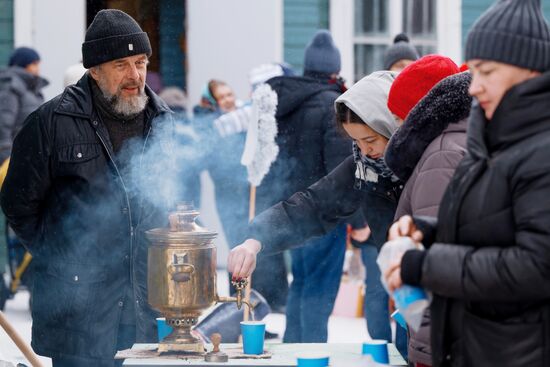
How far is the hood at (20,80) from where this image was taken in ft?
31.0

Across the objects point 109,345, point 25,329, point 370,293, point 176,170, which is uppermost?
point 176,170

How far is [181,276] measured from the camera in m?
4.16

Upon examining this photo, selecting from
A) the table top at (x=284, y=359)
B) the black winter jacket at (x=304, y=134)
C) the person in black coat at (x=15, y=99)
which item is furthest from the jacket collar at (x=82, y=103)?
the person in black coat at (x=15, y=99)

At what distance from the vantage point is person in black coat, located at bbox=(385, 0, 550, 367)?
9.39 ft

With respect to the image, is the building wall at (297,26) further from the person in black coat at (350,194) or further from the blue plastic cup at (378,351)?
the blue plastic cup at (378,351)

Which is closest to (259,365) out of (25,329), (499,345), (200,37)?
(499,345)

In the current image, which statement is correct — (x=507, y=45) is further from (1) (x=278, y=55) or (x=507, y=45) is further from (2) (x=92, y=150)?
(1) (x=278, y=55)

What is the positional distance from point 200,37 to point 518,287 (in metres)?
8.62

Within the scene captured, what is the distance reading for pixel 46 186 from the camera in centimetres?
473

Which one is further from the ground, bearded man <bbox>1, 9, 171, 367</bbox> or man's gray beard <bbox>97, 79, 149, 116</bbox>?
man's gray beard <bbox>97, 79, 149, 116</bbox>

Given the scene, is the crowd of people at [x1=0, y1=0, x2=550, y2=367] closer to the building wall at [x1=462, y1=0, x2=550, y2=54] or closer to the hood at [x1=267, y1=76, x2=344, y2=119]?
the hood at [x1=267, y1=76, x2=344, y2=119]

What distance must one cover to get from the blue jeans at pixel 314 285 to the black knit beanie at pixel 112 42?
2.56m

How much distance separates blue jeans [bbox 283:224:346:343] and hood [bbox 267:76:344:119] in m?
0.79

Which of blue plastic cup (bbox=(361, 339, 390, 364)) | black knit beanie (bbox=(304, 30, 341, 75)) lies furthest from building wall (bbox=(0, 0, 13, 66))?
blue plastic cup (bbox=(361, 339, 390, 364))
